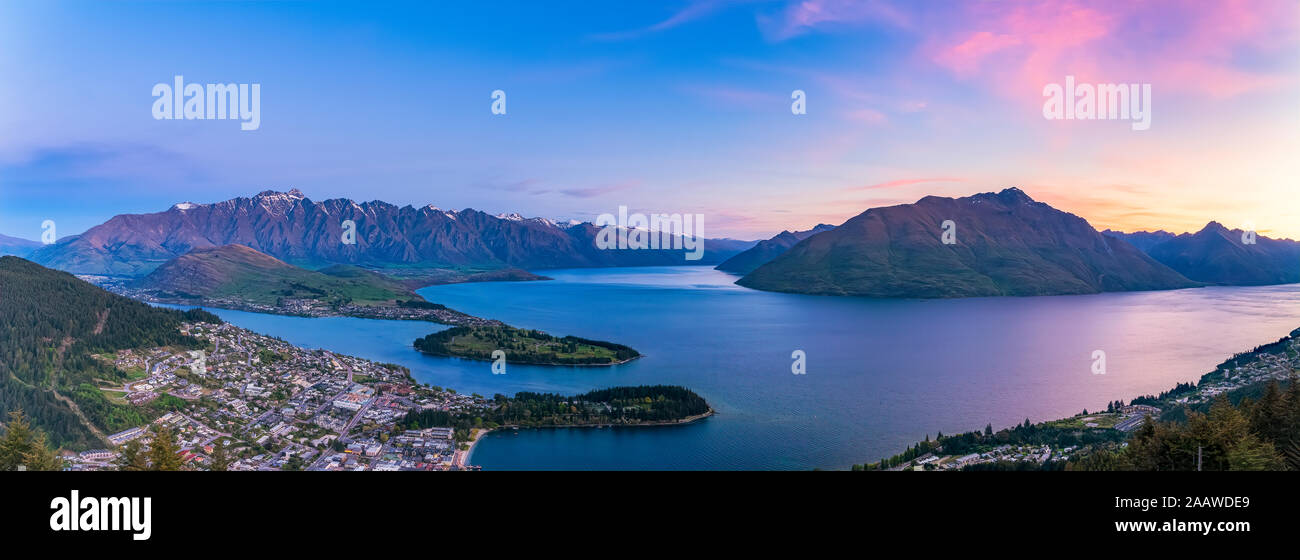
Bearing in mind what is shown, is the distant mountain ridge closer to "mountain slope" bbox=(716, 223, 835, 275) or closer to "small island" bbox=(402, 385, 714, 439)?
"mountain slope" bbox=(716, 223, 835, 275)

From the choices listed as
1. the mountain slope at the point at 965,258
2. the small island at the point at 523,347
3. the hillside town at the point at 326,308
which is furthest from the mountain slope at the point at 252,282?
the mountain slope at the point at 965,258

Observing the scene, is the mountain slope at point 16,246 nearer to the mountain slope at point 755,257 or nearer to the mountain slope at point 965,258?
the mountain slope at point 965,258

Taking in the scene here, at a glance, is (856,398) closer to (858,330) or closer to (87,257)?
(858,330)

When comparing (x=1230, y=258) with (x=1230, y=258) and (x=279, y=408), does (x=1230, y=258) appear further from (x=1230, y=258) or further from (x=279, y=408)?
(x=279, y=408)

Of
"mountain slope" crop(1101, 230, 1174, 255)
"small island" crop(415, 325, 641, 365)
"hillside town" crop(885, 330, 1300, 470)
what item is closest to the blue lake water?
"small island" crop(415, 325, 641, 365)
